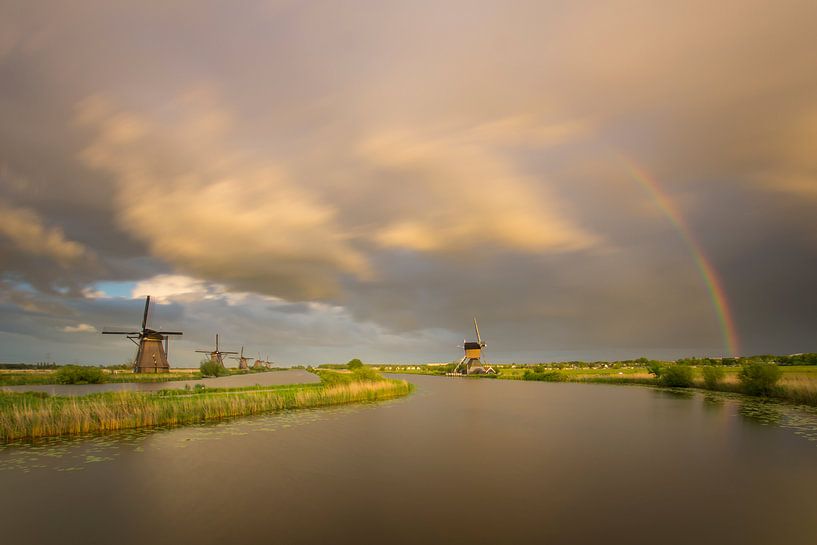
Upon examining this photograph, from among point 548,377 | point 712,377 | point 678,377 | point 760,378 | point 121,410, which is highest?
point 760,378

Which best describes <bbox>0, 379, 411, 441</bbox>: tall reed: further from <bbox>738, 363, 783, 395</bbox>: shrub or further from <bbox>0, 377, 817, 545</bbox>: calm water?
<bbox>738, 363, 783, 395</bbox>: shrub

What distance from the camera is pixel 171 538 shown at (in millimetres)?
8227

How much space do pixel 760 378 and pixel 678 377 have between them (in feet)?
38.9

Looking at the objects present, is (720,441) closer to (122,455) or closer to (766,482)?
(766,482)

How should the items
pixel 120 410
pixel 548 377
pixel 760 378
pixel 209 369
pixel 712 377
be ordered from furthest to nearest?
pixel 209 369, pixel 548 377, pixel 712 377, pixel 760 378, pixel 120 410

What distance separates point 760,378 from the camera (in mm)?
34094

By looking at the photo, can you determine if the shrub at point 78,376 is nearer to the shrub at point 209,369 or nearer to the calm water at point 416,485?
the shrub at point 209,369

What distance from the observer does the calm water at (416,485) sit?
8.62 meters

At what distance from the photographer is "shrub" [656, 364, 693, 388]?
45.2 metres

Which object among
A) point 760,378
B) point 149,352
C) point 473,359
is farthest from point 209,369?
point 760,378

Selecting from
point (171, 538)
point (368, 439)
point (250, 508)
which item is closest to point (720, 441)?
point (368, 439)

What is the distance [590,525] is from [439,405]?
2422 cm

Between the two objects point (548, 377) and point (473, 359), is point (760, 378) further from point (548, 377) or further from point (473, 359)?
point (473, 359)

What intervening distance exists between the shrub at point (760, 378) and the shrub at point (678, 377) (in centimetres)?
865
